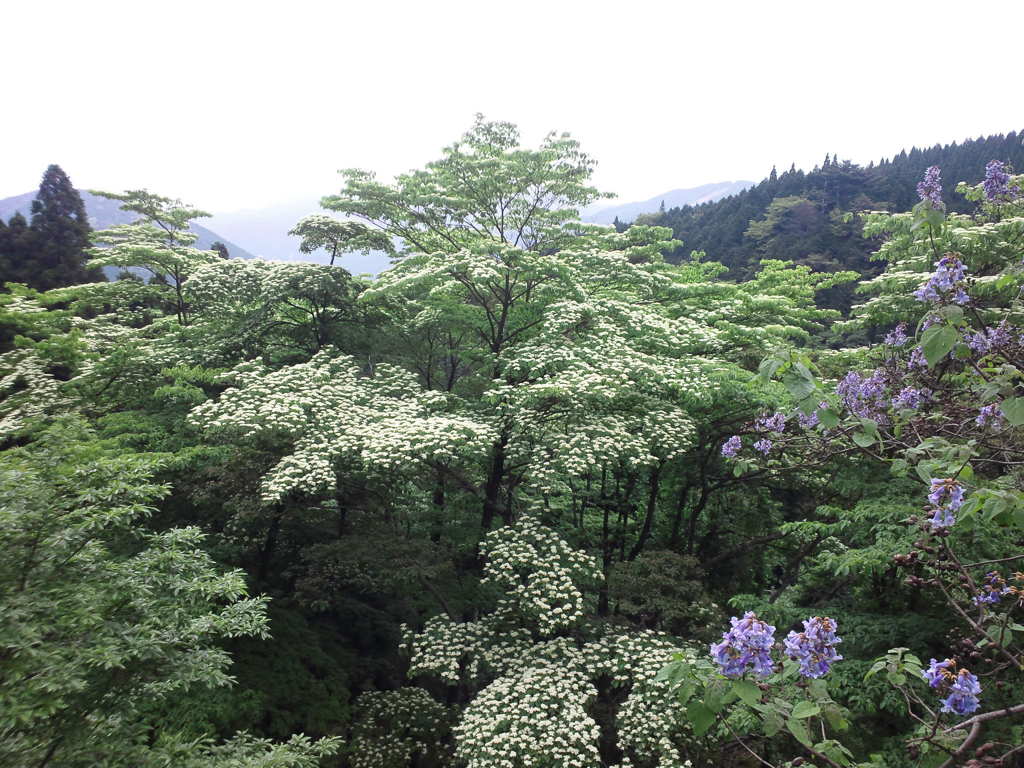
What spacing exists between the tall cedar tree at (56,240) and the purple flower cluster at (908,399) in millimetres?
25202

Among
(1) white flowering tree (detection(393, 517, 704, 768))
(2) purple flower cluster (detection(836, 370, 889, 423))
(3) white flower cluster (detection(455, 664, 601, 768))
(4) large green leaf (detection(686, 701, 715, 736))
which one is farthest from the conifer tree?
(4) large green leaf (detection(686, 701, 715, 736))

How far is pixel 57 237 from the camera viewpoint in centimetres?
2228

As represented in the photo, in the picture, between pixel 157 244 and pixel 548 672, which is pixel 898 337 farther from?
pixel 157 244

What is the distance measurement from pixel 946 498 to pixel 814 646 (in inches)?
33.1

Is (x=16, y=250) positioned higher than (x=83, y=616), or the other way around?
(x=16, y=250)

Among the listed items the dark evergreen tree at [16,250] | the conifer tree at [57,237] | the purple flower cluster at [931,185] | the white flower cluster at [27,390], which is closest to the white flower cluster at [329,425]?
the white flower cluster at [27,390]

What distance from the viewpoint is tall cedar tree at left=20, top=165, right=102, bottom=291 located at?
67.2ft

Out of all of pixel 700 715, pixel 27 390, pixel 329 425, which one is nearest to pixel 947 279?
pixel 700 715

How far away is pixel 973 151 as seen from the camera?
168ft

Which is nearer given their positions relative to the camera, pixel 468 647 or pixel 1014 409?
pixel 1014 409

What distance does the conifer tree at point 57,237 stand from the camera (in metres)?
20.5

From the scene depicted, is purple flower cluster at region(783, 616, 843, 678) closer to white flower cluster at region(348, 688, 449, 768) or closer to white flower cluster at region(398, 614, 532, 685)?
white flower cluster at region(398, 614, 532, 685)

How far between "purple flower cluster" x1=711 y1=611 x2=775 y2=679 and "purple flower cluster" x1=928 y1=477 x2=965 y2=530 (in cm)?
91

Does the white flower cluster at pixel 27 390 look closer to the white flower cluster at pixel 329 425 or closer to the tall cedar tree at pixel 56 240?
the white flower cluster at pixel 329 425
